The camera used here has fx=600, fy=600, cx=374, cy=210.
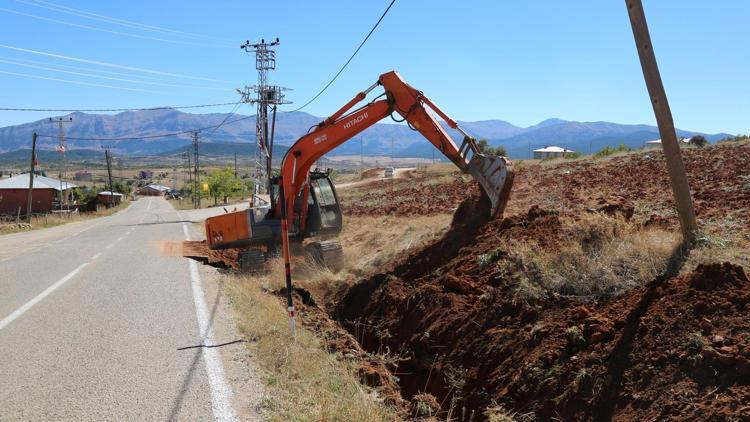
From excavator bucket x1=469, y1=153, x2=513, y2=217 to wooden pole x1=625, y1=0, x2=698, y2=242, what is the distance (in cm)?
343

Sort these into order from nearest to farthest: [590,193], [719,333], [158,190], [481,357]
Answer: [719,333] → [481,357] → [590,193] → [158,190]

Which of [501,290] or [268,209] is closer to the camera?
[501,290]

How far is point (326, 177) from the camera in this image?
16.5 m

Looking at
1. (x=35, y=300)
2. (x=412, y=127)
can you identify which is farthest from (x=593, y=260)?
(x=35, y=300)

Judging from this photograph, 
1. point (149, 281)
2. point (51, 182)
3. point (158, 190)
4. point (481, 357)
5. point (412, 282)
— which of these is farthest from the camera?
point (158, 190)

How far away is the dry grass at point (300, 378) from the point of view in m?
5.23

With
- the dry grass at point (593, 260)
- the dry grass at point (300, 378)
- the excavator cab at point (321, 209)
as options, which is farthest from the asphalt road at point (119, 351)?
the dry grass at point (593, 260)

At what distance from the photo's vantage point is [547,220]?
9.88 meters

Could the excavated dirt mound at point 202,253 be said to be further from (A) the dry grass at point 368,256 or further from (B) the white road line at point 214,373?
(B) the white road line at point 214,373

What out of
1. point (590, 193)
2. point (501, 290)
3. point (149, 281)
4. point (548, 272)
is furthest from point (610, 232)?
point (149, 281)

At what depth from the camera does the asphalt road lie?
5.40 m

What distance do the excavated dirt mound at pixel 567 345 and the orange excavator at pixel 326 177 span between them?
1.75 m

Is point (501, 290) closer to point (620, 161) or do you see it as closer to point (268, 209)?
point (268, 209)

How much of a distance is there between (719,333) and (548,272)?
2.75m
